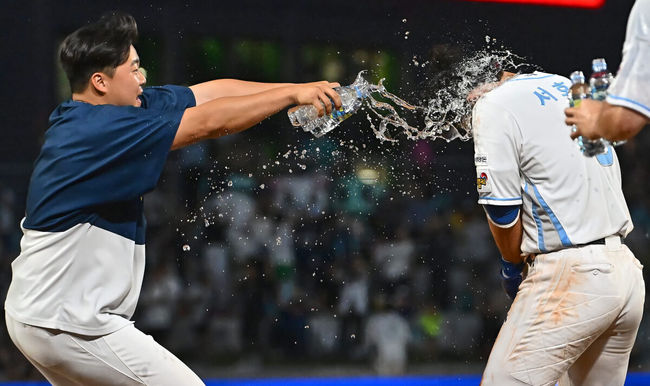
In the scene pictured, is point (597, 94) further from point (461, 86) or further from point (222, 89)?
point (222, 89)

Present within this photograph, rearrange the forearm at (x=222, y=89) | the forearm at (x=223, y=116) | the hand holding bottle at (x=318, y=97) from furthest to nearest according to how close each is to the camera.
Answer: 1. the forearm at (x=222, y=89)
2. the hand holding bottle at (x=318, y=97)
3. the forearm at (x=223, y=116)

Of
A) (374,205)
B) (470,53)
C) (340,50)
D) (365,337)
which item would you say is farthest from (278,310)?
(470,53)

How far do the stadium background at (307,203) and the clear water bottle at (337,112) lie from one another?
13.8ft

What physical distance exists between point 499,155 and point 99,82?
145 centimetres

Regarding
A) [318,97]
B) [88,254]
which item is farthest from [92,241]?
[318,97]

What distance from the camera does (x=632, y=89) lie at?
2.22 metres

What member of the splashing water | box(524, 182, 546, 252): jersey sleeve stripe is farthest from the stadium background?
box(524, 182, 546, 252): jersey sleeve stripe

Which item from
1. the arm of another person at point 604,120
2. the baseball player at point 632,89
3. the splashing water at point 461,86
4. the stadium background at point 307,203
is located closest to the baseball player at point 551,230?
the splashing water at point 461,86

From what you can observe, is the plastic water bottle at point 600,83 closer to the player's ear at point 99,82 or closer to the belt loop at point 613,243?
the belt loop at point 613,243

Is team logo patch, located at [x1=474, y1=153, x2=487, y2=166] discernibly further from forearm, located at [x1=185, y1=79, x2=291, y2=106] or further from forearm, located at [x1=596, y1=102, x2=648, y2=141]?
forearm, located at [x1=185, y1=79, x2=291, y2=106]

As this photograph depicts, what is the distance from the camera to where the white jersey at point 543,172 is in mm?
3039

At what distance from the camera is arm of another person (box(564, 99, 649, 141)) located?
2238mm

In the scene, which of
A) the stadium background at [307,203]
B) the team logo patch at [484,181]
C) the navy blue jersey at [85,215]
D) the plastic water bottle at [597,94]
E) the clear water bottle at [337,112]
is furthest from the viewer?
the stadium background at [307,203]

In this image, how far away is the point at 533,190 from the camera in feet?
10.2
